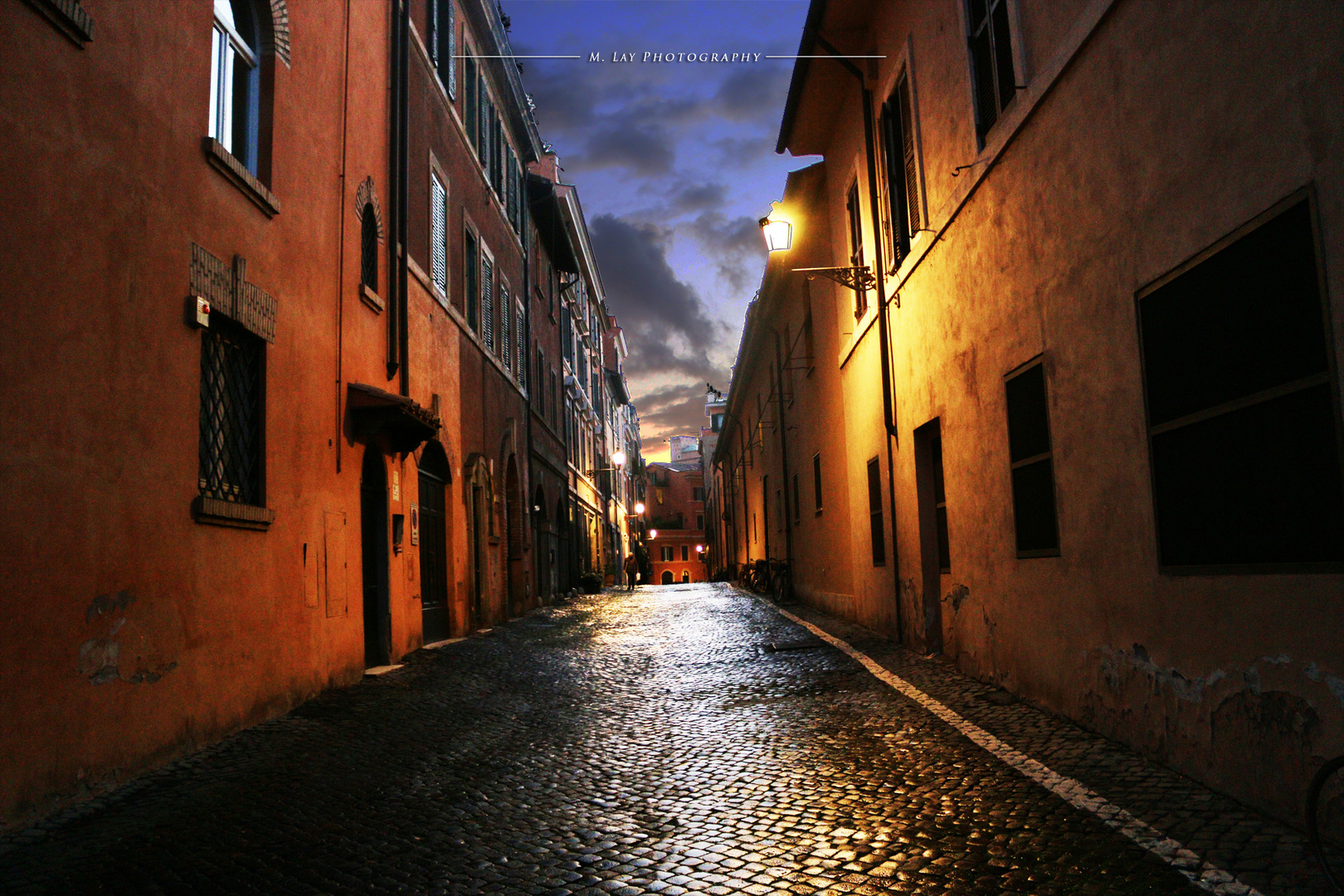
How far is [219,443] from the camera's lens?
271 inches

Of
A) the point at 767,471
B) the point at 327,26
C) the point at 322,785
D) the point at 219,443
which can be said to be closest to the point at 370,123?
the point at 327,26

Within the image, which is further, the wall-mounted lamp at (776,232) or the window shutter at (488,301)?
the window shutter at (488,301)

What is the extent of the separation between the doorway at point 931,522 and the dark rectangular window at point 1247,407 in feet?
16.3

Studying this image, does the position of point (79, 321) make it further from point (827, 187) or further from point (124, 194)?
point (827, 187)

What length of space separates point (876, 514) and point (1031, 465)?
5670 millimetres

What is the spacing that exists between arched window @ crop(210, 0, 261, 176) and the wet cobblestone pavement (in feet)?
14.2

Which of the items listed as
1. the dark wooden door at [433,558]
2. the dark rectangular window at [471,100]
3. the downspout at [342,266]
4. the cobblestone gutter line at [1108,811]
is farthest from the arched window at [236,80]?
the dark rectangular window at [471,100]

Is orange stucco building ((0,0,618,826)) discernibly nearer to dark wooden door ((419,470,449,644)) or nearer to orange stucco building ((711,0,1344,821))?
dark wooden door ((419,470,449,644))

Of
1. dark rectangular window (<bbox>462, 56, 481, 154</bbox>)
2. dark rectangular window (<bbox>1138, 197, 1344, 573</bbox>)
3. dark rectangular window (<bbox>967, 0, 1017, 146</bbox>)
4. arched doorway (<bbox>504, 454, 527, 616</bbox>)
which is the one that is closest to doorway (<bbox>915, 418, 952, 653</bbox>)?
dark rectangular window (<bbox>967, 0, 1017, 146</bbox>)

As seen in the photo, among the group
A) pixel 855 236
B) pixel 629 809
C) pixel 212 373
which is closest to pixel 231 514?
pixel 212 373

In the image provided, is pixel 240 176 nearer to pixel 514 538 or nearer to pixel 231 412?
pixel 231 412

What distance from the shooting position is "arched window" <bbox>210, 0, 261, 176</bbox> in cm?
723

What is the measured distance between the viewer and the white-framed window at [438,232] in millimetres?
13477

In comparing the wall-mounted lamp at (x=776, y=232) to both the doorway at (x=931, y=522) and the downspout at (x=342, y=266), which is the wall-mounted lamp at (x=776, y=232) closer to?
the doorway at (x=931, y=522)
